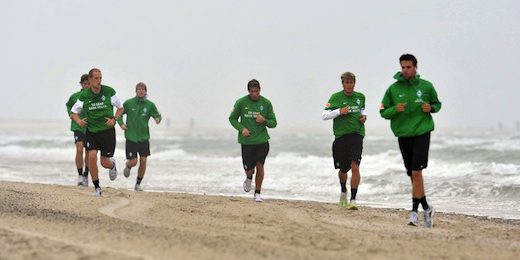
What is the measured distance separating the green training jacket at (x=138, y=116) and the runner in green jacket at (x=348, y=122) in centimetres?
385

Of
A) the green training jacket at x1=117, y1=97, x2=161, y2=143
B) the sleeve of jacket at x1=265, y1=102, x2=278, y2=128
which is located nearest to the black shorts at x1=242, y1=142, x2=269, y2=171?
the sleeve of jacket at x1=265, y1=102, x2=278, y2=128

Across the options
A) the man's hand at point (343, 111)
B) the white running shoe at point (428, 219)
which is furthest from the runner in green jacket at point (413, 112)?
the man's hand at point (343, 111)

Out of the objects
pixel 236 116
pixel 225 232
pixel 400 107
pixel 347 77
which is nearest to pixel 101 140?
pixel 236 116

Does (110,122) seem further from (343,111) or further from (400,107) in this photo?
(400,107)

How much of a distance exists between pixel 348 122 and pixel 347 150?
15.5 inches

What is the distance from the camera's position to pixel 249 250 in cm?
521

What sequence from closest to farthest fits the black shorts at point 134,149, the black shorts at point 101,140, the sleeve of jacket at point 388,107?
the sleeve of jacket at point 388,107 → the black shorts at point 101,140 → the black shorts at point 134,149

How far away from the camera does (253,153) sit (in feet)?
32.3

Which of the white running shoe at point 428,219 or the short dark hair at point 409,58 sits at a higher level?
the short dark hair at point 409,58

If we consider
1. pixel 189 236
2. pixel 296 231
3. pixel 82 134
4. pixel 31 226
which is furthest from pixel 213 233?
pixel 82 134

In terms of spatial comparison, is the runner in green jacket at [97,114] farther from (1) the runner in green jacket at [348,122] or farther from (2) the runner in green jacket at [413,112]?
(2) the runner in green jacket at [413,112]

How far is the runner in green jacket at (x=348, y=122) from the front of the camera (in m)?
9.09

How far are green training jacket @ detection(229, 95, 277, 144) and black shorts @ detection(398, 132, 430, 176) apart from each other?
2.89 meters

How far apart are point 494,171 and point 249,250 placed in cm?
1144
